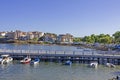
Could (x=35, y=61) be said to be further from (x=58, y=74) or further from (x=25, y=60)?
(x=58, y=74)

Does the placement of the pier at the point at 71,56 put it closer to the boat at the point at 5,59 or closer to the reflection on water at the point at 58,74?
the boat at the point at 5,59

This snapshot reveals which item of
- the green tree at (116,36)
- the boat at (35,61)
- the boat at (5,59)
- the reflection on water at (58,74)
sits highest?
the green tree at (116,36)

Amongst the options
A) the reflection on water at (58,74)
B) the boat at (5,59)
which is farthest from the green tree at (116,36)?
the reflection on water at (58,74)

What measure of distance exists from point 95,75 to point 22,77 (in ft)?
41.2

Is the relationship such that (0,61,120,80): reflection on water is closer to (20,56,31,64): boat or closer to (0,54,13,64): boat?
(20,56,31,64): boat

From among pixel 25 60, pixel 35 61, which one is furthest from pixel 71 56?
pixel 25 60

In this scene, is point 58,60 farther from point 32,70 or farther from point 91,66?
point 32,70

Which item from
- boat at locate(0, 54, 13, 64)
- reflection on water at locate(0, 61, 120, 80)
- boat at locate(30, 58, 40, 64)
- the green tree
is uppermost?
the green tree

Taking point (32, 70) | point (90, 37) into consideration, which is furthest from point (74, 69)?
point (90, 37)

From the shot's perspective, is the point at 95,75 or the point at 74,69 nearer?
the point at 95,75

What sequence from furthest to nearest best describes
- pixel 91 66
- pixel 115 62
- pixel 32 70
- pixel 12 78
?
pixel 115 62, pixel 91 66, pixel 32 70, pixel 12 78

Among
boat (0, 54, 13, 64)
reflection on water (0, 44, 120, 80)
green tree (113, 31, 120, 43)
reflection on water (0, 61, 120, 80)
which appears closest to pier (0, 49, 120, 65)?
boat (0, 54, 13, 64)

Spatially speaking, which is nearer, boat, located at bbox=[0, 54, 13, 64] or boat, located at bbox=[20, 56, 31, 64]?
boat, located at bbox=[0, 54, 13, 64]

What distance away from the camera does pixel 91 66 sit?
58062 millimetres
